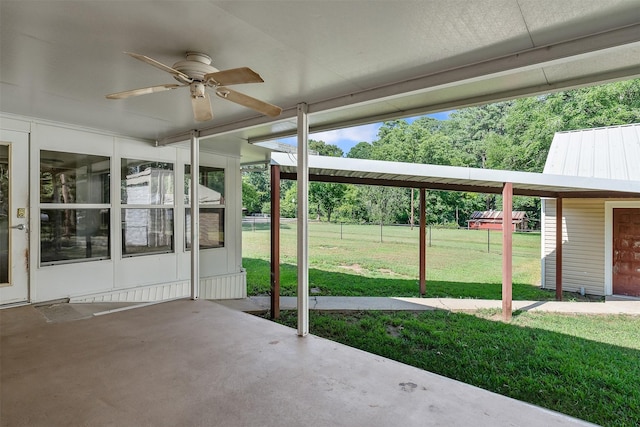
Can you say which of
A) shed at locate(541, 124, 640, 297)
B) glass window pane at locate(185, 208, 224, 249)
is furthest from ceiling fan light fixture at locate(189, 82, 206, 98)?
shed at locate(541, 124, 640, 297)

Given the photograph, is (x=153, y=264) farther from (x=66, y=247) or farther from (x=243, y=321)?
(x=243, y=321)

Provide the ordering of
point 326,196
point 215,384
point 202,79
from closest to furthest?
point 202,79 < point 215,384 < point 326,196

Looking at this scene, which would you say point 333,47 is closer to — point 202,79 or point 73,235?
point 202,79

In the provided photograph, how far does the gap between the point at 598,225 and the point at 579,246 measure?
61 cm

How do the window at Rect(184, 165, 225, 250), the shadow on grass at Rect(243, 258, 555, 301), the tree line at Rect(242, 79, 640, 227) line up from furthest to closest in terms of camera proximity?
the tree line at Rect(242, 79, 640, 227), the shadow on grass at Rect(243, 258, 555, 301), the window at Rect(184, 165, 225, 250)

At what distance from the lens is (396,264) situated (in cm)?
1086

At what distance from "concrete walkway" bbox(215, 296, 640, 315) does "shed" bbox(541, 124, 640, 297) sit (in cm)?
98

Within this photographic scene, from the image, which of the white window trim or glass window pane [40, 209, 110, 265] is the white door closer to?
glass window pane [40, 209, 110, 265]

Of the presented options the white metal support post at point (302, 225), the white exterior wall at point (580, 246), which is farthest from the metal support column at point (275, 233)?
the white exterior wall at point (580, 246)

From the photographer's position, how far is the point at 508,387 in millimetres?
3361

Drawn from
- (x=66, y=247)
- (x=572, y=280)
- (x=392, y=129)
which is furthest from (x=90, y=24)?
(x=392, y=129)

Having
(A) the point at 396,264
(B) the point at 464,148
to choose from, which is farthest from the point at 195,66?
(B) the point at 464,148

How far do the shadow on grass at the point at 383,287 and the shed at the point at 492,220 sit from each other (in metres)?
12.2

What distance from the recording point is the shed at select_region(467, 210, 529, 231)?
19.6 metres
